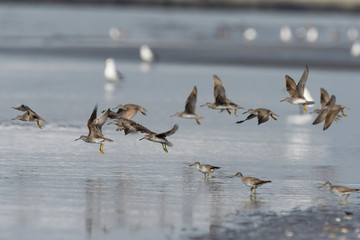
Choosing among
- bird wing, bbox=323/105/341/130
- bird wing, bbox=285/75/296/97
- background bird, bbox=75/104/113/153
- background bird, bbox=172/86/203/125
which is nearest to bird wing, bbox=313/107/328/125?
bird wing, bbox=323/105/341/130

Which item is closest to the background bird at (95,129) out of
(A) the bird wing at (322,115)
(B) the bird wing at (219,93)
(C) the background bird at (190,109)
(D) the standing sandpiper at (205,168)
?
(D) the standing sandpiper at (205,168)

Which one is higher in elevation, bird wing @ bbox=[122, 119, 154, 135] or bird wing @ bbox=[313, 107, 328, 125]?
bird wing @ bbox=[313, 107, 328, 125]

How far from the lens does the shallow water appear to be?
40.1ft

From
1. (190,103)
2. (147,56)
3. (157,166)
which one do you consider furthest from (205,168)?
(147,56)

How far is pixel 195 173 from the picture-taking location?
15.8 m

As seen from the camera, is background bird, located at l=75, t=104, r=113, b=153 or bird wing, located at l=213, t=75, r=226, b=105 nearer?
background bird, located at l=75, t=104, r=113, b=153

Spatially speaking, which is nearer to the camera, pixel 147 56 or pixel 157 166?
pixel 157 166

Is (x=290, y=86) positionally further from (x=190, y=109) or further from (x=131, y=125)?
(x=131, y=125)

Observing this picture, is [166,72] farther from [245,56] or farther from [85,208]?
[85,208]

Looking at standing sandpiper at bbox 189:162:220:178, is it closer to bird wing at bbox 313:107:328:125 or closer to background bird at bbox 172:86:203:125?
background bird at bbox 172:86:203:125

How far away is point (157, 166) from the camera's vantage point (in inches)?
642

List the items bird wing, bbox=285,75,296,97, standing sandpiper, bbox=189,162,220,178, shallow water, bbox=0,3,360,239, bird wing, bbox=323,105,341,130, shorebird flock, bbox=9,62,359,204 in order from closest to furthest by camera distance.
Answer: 1. shallow water, bbox=0,3,360,239
2. standing sandpiper, bbox=189,162,220,178
3. shorebird flock, bbox=9,62,359,204
4. bird wing, bbox=323,105,341,130
5. bird wing, bbox=285,75,296,97

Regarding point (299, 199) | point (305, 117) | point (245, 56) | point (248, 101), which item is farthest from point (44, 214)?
point (245, 56)

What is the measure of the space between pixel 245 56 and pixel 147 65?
7.05 m
